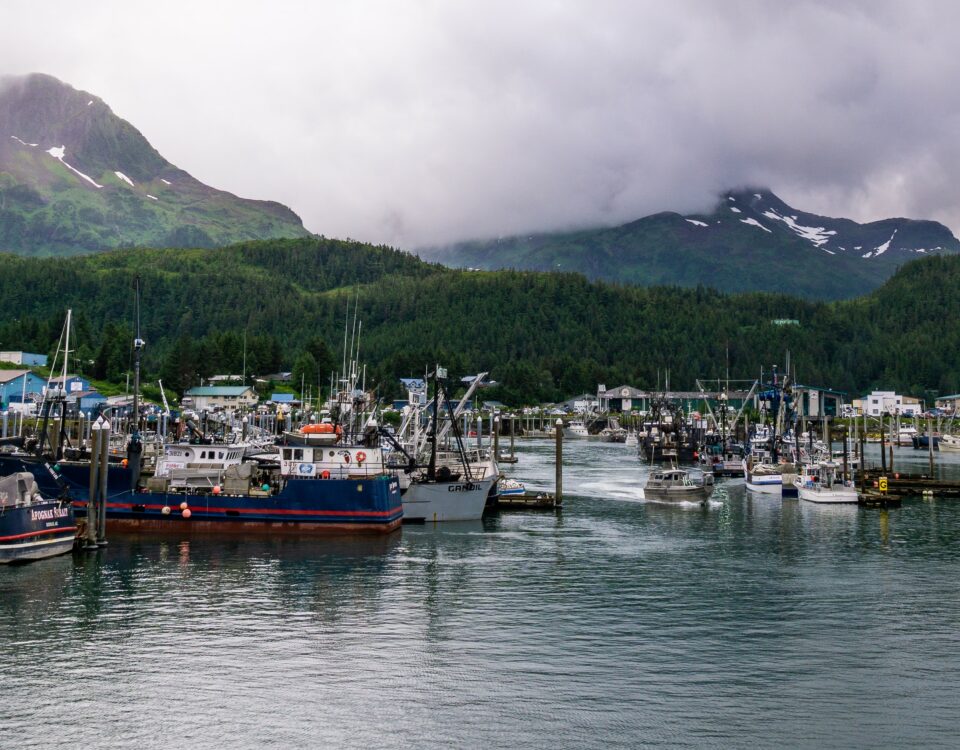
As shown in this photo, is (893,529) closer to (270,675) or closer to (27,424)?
(270,675)

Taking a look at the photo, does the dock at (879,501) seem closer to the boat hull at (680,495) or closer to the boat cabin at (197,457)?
the boat hull at (680,495)

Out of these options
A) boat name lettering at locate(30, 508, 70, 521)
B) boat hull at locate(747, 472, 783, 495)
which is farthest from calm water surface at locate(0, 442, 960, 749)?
boat hull at locate(747, 472, 783, 495)

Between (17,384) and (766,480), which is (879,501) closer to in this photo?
(766,480)

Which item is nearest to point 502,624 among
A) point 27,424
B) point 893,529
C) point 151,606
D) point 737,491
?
point 151,606

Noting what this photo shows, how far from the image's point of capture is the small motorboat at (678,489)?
9850cm

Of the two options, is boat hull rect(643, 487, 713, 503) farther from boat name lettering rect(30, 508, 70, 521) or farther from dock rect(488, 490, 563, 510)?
boat name lettering rect(30, 508, 70, 521)

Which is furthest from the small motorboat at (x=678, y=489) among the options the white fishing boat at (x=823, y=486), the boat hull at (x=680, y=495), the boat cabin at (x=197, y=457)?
the boat cabin at (x=197, y=457)

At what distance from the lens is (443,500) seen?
78.3 metres

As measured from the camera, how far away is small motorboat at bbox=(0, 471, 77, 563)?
54.4 m

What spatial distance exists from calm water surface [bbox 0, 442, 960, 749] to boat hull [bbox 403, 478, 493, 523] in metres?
6.66

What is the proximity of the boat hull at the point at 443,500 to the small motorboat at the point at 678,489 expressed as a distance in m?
26.9

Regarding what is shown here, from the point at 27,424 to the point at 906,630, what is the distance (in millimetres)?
140164

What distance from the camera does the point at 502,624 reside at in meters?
44.9

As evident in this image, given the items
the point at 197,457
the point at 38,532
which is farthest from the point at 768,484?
the point at 38,532
